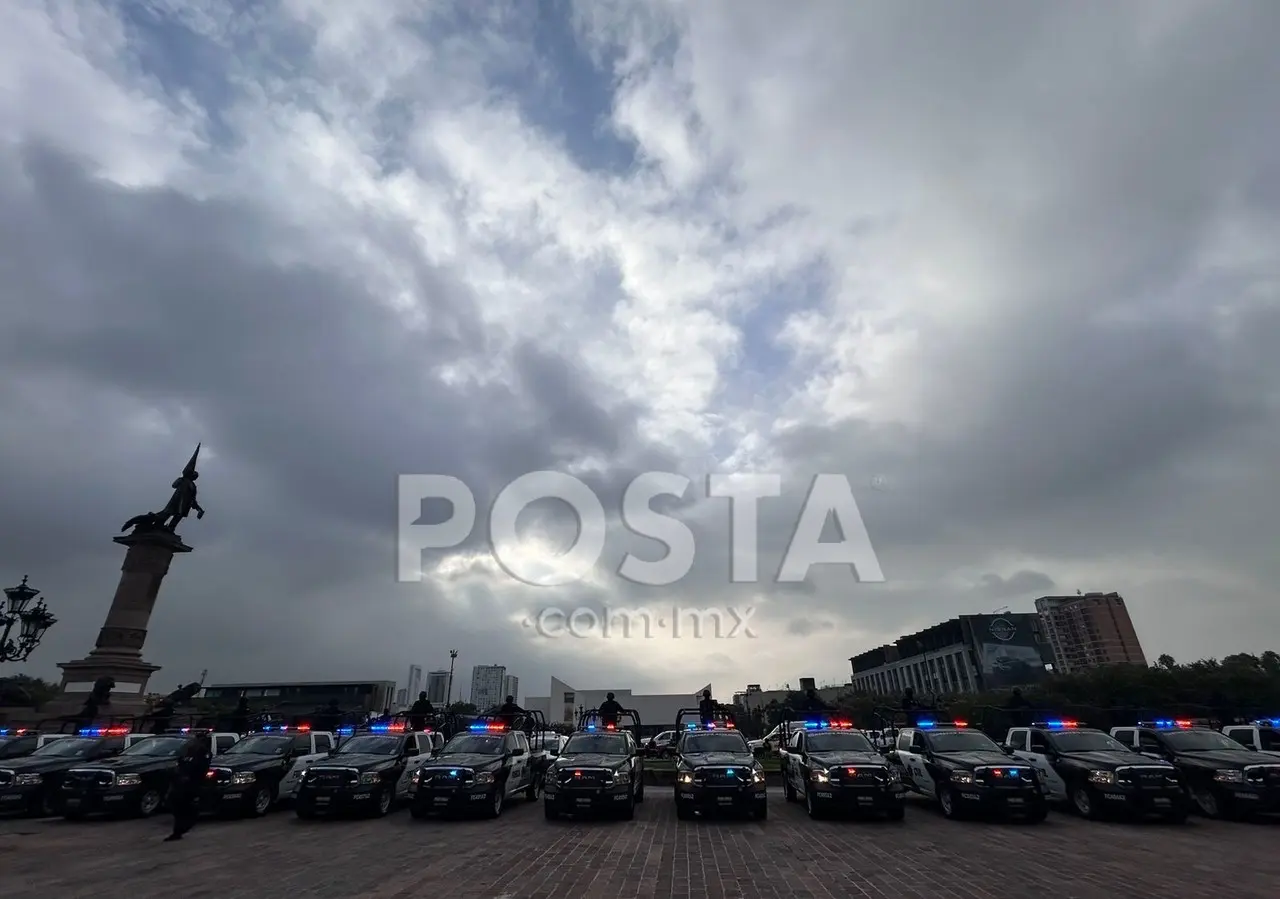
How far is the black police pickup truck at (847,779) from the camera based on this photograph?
1270cm

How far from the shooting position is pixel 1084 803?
519 inches

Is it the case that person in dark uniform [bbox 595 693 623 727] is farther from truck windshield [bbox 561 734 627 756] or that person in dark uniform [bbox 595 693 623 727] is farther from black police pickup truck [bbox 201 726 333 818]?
black police pickup truck [bbox 201 726 333 818]

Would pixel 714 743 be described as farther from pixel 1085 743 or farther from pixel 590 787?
pixel 1085 743

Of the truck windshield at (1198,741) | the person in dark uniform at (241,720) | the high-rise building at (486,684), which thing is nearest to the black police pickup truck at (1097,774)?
the truck windshield at (1198,741)

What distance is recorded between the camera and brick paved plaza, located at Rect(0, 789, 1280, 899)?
7.73 metres

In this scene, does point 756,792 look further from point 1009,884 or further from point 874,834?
point 1009,884

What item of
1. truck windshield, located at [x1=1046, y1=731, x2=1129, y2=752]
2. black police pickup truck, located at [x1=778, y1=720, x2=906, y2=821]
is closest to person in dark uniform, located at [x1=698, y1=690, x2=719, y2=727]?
black police pickup truck, located at [x1=778, y1=720, x2=906, y2=821]

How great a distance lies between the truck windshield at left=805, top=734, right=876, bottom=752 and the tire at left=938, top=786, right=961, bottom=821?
1541mm

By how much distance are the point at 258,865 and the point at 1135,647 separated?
183 metres

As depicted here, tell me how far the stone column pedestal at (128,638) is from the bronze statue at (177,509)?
25.1 inches

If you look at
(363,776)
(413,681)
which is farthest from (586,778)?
(413,681)

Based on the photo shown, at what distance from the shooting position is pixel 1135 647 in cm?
14312

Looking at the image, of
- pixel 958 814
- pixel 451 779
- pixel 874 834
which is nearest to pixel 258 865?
Result: pixel 451 779

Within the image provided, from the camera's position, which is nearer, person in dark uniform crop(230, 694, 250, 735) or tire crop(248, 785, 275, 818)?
tire crop(248, 785, 275, 818)
